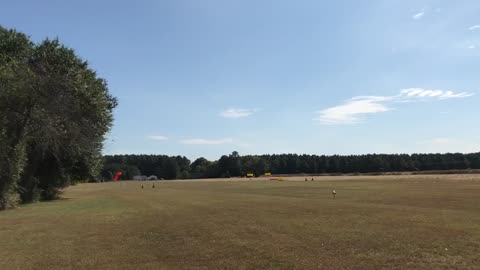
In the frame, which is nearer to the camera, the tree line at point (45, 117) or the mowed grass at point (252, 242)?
the mowed grass at point (252, 242)

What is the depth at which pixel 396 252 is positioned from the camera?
13.0m

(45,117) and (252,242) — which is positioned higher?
(45,117)

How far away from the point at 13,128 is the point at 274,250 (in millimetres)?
28202

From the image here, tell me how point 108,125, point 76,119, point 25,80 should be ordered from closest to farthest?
1. point 25,80
2. point 76,119
3. point 108,125

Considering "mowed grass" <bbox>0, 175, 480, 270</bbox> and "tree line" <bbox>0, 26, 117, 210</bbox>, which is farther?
"tree line" <bbox>0, 26, 117, 210</bbox>

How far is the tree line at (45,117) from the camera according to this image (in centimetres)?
3384

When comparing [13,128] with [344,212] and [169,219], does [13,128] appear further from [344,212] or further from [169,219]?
[344,212]

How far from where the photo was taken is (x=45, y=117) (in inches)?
1406

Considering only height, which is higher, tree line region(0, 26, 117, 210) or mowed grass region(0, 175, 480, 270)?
tree line region(0, 26, 117, 210)

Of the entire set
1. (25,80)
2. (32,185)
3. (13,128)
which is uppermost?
(25,80)

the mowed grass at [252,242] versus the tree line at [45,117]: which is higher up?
the tree line at [45,117]

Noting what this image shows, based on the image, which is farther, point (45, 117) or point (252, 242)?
point (45, 117)

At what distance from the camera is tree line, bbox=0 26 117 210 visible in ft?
111

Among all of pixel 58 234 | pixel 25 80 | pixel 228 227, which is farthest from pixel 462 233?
pixel 25 80
